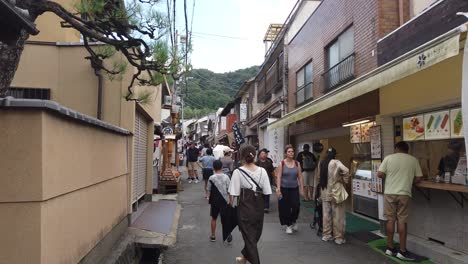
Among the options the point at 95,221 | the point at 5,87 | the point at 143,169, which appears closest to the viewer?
the point at 5,87

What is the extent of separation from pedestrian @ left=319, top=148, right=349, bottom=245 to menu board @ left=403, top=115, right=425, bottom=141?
1312 millimetres

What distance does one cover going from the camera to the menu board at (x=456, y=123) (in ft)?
21.8

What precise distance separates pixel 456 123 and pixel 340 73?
5.67 m

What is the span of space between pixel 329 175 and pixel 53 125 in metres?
5.72

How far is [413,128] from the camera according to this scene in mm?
7953

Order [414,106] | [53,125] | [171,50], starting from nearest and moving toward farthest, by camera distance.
Result: [53,125]
[171,50]
[414,106]

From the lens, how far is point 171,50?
648 centimetres

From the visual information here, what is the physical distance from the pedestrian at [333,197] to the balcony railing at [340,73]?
3425 mm

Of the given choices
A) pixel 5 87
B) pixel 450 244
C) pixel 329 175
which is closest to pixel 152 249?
pixel 329 175

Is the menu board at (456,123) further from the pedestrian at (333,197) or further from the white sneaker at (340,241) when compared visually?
the white sneaker at (340,241)

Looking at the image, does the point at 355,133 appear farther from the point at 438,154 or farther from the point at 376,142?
the point at 438,154

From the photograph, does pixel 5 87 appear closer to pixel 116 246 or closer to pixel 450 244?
pixel 116 246

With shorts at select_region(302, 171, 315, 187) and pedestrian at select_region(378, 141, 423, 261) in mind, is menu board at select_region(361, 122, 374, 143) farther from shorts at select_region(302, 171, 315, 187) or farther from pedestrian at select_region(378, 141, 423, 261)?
pedestrian at select_region(378, 141, 423, 261)

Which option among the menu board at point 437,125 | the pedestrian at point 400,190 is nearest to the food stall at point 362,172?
the menu board at point 437,125
